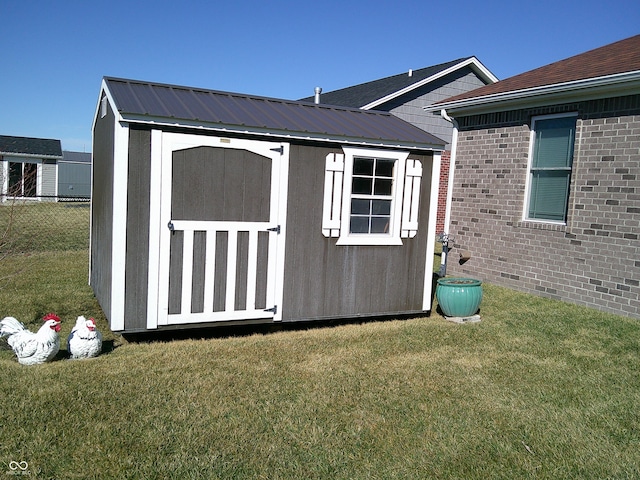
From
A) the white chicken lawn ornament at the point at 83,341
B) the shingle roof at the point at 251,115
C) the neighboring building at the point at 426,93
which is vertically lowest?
the white chicken lawn ornament at the point at 83,341

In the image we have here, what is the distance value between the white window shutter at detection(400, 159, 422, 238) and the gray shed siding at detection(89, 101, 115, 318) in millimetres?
3375

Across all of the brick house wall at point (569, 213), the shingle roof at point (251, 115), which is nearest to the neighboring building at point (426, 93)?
the brick house wall at point (569, 213)

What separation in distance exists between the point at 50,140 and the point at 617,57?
3064cm

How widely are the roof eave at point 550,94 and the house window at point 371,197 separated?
8.56ft

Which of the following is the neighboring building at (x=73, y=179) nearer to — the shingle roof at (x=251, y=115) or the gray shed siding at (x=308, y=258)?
the gray shed siding at (x=308, y=258)

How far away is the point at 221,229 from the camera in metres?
5.81

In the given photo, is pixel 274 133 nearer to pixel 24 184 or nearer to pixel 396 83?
pixel 24 184

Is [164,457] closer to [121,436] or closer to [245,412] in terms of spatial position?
[121,436]

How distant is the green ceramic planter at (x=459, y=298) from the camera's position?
6.94 m

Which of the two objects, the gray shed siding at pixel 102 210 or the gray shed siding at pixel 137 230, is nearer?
the gray shed siding at pixel 137 230

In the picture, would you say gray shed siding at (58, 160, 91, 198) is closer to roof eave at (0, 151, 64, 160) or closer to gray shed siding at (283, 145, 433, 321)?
roof eave at (0, 151, 64, 160)

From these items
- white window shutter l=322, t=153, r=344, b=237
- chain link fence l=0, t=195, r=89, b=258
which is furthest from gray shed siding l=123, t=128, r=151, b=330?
chain link fence l=0, t=195, r=89, b=258

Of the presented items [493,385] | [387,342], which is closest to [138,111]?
[387,342]

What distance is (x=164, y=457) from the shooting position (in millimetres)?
3336
